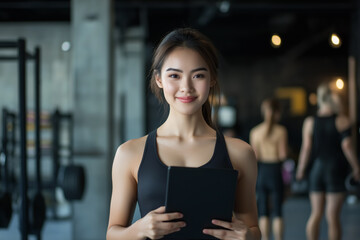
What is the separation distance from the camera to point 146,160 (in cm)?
153

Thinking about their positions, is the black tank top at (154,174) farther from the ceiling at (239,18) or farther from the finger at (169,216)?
the ceiling at (239,18)

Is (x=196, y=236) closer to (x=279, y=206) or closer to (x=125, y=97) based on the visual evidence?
(x=279, y=206)

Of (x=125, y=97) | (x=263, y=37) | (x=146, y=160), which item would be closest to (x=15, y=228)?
(x=146, y=160)

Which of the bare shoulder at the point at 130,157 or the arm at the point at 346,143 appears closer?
the bare shoulder at the point at 130,157

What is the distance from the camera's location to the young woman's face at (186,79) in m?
1.49

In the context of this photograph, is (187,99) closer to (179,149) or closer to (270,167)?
(179,149)

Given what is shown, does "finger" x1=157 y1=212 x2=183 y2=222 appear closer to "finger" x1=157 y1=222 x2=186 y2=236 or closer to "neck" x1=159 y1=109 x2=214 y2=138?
"finger" x1=157 y1=222 x2=186 y2=236

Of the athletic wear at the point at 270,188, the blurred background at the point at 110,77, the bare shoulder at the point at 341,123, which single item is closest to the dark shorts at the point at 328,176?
the bare shoulder at the point at 341,123

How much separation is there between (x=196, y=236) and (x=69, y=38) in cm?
958

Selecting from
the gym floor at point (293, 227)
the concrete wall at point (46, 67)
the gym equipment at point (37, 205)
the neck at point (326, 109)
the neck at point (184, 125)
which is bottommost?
the gym floor at point (293, 227)

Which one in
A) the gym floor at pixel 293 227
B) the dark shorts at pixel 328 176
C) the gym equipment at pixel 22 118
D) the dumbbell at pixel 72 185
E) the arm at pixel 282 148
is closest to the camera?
the gym equipment at pixel 22 118

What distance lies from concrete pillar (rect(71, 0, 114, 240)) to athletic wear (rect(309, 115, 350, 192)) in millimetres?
2400

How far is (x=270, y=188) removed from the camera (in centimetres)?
525

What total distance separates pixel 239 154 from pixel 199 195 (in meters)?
0.25
